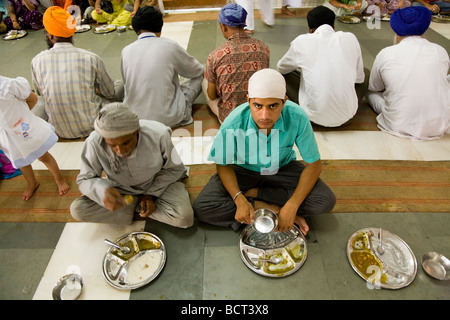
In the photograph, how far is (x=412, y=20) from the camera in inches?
95.7

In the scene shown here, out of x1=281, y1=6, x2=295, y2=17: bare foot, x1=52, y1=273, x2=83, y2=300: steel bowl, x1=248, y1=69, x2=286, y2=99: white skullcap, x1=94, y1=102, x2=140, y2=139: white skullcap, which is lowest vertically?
x1=52, y1=273, x2=83, y2=300: steel bowl

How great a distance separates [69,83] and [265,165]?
184 cm

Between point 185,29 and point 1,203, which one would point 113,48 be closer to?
point 185,29

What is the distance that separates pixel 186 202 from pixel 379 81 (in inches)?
88.8

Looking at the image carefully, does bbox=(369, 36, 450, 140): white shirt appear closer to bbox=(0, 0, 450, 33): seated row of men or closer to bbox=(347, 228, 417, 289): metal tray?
bbox=(347, 228, 417, 289): metal tray

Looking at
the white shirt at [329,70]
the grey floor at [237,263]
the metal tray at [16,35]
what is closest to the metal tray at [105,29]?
the metal tray at [16,35]

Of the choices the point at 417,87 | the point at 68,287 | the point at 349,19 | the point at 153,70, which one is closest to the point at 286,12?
the point at 349,19

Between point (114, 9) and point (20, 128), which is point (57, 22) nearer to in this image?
point (20, 128)

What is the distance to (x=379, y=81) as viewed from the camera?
2811mm

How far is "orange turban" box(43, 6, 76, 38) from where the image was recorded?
2.30 meters

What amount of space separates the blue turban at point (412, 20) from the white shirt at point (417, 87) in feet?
0.22

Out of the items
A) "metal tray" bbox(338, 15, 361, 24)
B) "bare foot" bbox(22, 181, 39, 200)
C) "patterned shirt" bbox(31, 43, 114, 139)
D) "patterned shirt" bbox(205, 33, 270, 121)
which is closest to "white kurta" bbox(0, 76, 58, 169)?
"bare foot" bbox(22, 181, 39, 200)

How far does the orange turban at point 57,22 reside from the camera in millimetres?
2299

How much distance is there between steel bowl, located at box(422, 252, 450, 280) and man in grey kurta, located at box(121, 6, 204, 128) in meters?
2.24
